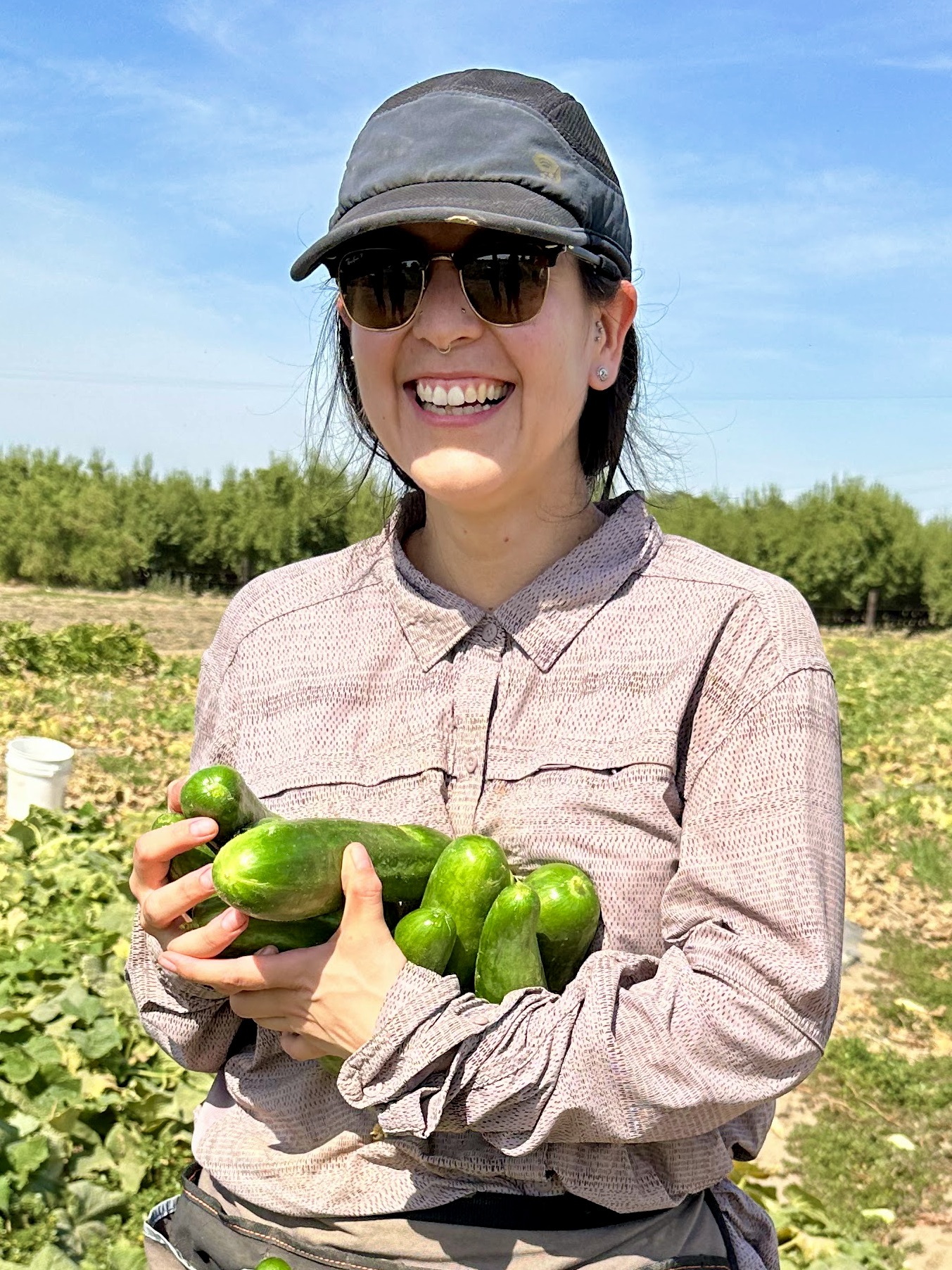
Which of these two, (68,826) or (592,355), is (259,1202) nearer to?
(592,355)

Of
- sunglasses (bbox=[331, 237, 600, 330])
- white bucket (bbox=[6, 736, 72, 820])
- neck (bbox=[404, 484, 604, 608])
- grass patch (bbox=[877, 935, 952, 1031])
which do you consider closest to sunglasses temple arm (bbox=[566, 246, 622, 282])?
sunglasses (bbox=[331, 237, 600, 330])

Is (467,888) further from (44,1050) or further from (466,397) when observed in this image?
(44,1050)

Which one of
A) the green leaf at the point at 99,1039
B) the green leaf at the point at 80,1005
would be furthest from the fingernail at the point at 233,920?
the green leaf at the point at 80,1005

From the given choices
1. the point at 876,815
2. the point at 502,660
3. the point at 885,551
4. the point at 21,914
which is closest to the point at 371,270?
the point at 502,660

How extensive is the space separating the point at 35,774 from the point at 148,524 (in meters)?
49.0

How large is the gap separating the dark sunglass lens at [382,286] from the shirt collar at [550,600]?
48 centimetres

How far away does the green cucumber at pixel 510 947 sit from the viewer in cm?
170

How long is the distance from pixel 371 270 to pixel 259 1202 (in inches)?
60.2

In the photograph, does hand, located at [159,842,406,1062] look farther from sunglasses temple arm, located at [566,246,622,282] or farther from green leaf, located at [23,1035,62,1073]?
green leaf, located at [23,1035,62,1073]

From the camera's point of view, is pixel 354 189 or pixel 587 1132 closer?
pixel 587 1132

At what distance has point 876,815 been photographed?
1036cm

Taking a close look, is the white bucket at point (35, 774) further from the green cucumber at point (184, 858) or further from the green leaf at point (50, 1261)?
the green cucumber at point (184, 858)

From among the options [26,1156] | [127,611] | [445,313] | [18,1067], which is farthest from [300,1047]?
[127,611]

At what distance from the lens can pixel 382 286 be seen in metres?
2.06
